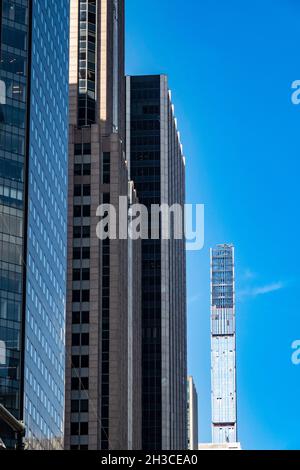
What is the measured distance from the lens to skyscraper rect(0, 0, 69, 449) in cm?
13950

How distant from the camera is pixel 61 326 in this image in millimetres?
173375

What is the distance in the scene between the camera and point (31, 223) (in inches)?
5881

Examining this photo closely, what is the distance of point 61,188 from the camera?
178 metres

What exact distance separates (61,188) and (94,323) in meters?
27.4

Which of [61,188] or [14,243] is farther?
[61,188]

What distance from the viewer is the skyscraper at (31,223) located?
458 ft

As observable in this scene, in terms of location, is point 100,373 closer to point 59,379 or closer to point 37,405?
point 59,379

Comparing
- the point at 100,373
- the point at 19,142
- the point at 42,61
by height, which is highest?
the point at 42,61

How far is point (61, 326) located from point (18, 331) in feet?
110
